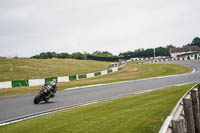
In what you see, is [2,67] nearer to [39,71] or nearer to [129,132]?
[39,71]

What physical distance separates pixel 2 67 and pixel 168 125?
138 ft

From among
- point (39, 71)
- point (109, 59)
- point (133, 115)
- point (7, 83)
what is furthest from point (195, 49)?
point (133, 115)

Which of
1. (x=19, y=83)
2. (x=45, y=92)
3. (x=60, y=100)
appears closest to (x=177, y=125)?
(x=45, y=92)

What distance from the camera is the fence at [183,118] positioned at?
11.3 ft

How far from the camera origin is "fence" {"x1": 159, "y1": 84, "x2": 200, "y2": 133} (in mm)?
3442

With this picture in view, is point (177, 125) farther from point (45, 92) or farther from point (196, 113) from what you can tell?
point (45, 92)

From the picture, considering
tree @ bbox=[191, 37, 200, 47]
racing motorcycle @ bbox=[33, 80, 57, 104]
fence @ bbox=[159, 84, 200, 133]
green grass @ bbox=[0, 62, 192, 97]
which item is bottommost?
green grass @ bbox=[0, 62, 192, 97]

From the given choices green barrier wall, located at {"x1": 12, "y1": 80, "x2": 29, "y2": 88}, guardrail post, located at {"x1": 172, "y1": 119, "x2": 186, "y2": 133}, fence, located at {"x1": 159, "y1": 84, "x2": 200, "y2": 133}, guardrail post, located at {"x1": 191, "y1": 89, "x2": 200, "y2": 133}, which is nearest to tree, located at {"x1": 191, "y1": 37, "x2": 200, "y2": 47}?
green barrier wall, located at {"x1": 12, "y1": 80, "x2": 29, "y2": 88}

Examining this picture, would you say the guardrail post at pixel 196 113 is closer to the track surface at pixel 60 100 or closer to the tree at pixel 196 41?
the track surface at pixel 60 100

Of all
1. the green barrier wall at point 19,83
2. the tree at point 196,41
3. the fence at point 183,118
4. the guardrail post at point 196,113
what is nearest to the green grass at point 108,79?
the green barrier wall at point 19,83

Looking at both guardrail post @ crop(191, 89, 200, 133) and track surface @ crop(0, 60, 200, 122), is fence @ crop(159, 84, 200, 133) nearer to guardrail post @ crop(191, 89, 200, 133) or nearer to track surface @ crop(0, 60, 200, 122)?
guardrail post @ crop(191, 89, 200, 133)

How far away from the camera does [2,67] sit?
137ft

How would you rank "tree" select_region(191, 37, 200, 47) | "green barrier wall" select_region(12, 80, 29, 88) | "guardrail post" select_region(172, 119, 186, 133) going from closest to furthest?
"guardrail post" select_region(172, 119, 186, 133) → "green barrier wall" select_region(12, 80, 29, 88) → "tree" select_region(191, 37, 200, 47)

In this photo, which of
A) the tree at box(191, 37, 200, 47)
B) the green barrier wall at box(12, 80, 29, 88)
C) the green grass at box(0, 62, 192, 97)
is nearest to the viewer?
the green grass at box(0, 62, 192, 97)
